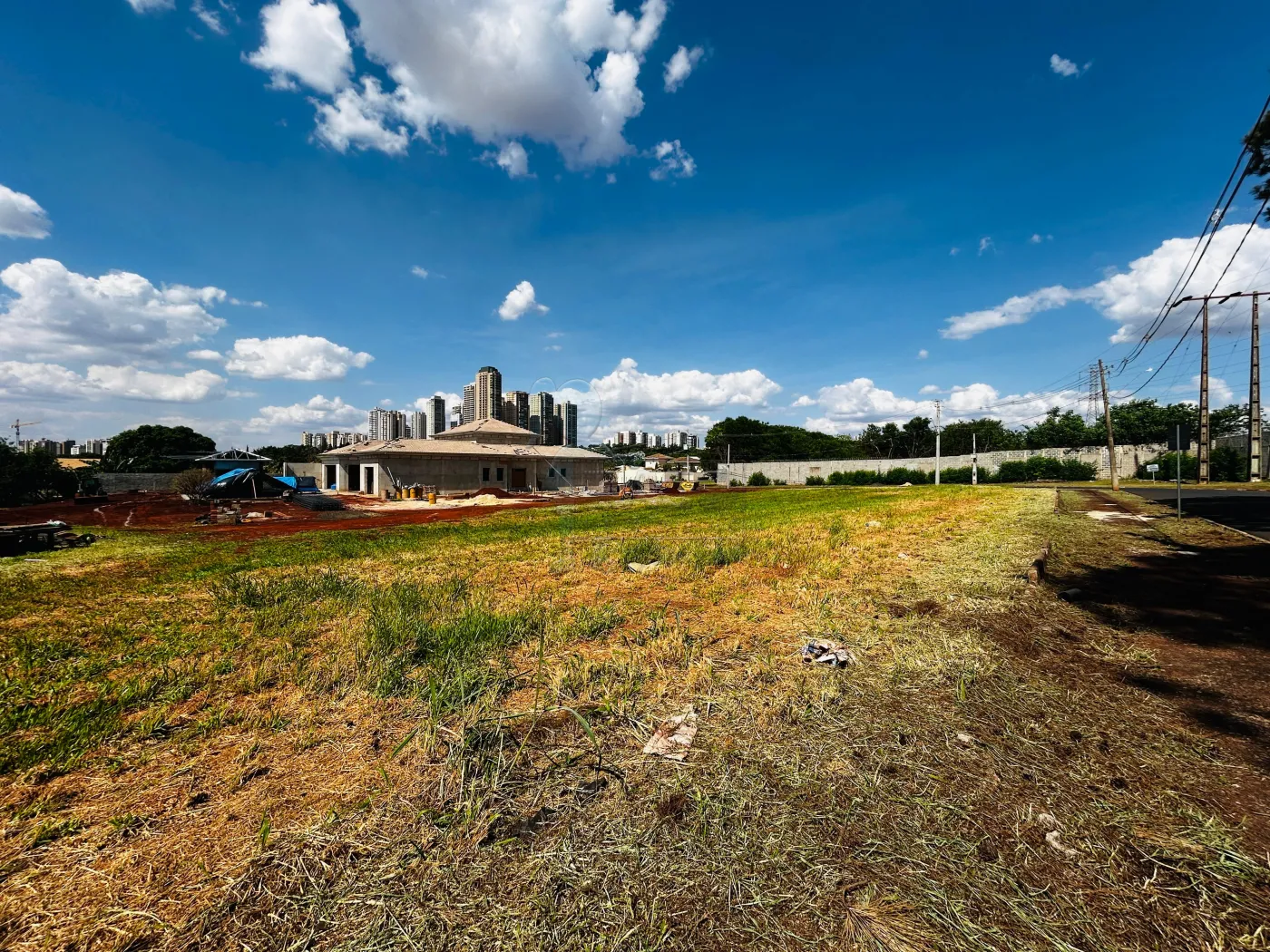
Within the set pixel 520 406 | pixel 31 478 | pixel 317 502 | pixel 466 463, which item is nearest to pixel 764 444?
pixel 520 406

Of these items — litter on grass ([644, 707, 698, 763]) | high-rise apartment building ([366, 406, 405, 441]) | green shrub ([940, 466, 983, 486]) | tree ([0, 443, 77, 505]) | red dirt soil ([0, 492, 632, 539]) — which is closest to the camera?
litter on grass ([644, 707, 698, 763])

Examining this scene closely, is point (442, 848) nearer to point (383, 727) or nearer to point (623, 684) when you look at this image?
point (383, 727)

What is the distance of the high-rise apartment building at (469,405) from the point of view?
56.2 meters

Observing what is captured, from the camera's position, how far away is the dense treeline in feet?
179

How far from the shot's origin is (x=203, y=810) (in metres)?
2.44

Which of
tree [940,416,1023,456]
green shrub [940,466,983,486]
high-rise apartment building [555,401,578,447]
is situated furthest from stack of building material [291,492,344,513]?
tree [940,416,1023,456]

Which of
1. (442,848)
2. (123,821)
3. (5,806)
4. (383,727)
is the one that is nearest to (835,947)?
(442,848)

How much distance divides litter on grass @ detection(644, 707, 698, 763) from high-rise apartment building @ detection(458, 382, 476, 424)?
56.3 m

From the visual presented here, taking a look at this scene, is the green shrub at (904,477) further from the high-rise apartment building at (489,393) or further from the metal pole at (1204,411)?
the high-rise apartment building at (489,393)

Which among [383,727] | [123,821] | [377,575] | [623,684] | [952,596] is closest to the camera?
[123,821]

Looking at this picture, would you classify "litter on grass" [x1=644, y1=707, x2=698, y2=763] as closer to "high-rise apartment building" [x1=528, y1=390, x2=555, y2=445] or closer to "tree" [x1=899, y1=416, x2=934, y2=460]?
"high-rise apartment building" [x1=528, y1=390, x2=555, y2=445]

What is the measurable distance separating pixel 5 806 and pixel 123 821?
765 millimetres

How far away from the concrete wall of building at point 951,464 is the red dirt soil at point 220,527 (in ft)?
121

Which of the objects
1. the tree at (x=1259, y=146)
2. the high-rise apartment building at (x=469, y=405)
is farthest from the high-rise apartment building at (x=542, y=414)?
the tree at (x=1259, y=146)
